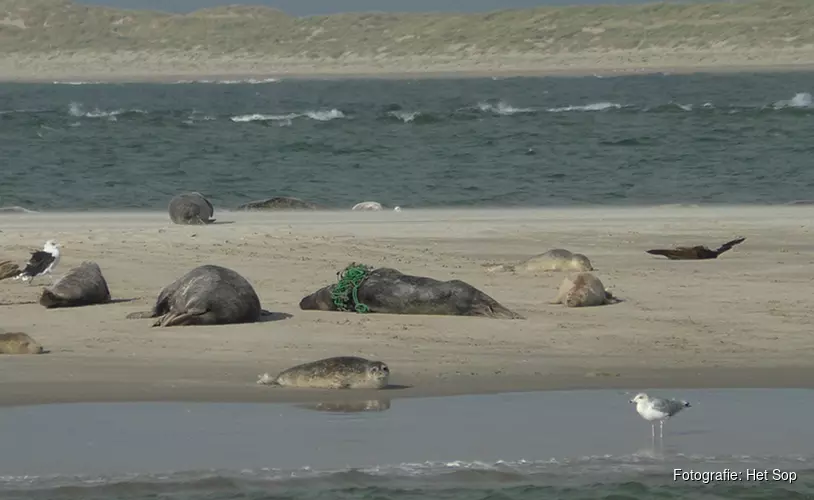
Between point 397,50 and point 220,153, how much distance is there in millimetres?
73524

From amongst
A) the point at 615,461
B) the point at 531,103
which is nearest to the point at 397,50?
the point at 531,103

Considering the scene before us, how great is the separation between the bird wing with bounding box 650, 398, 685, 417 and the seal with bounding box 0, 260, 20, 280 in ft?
19.2

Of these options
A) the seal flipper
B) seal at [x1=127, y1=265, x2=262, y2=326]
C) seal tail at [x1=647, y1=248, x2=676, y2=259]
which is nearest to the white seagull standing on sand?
seal at [x1=127, y1=265, x2=262, y2=326]

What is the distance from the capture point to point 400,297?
10.5m

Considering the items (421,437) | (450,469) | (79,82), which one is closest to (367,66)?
(79,82)

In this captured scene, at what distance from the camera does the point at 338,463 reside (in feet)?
23.4

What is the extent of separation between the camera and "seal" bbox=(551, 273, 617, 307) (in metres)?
10.7

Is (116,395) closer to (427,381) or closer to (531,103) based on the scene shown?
(427,381)

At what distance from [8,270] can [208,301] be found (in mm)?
2420

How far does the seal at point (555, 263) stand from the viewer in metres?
12.3

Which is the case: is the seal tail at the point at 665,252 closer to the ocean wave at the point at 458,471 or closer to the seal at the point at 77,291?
the seal at the point at 77,291

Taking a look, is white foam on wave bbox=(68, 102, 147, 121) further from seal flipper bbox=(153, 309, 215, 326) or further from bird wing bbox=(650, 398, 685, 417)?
bird wing bbox=(650, 398, 685, 417)

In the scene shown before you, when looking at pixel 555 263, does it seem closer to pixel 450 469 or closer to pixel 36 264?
pixel 36 264

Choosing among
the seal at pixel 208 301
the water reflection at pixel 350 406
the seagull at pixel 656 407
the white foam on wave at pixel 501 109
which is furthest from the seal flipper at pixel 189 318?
the white foam on wave at pixel 501 109
